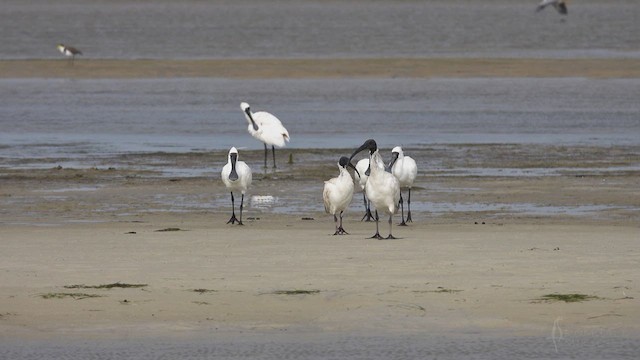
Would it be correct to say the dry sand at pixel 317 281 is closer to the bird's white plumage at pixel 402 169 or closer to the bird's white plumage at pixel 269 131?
the bird's white plumage at pixel 402 169

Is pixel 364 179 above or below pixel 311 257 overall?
above

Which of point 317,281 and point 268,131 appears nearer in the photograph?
point 317,281

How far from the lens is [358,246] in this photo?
43.5ft

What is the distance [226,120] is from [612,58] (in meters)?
21.2

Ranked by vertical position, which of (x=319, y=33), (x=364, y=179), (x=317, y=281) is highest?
(x=319, y=33)

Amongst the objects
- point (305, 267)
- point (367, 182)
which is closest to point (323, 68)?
point (367, 182)

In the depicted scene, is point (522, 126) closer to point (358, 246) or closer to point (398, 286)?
point (358, 246)

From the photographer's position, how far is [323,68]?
44.1m

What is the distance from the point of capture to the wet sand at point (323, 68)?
42.0 meters

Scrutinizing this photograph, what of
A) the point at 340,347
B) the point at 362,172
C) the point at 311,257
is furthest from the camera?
the point at 362,172

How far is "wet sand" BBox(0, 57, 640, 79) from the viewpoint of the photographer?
41969 mm

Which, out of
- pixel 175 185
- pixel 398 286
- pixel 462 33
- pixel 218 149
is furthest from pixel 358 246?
pixel 462 33

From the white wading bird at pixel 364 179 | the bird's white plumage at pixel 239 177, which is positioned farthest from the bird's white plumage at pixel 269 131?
the bird's white plumage at pixel 239 177

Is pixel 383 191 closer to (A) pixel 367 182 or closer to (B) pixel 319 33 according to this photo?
(A) pixel 367 182
